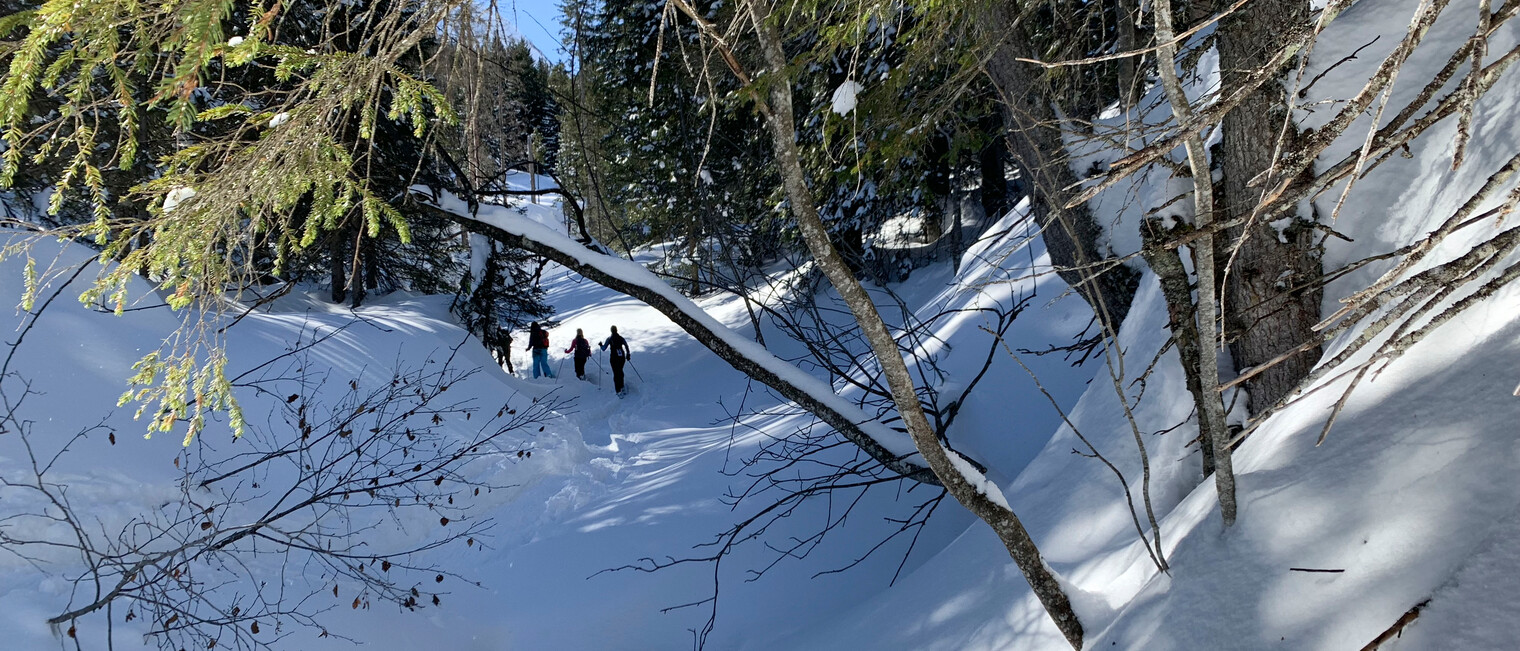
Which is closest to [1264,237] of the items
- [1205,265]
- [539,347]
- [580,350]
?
[1205,265]

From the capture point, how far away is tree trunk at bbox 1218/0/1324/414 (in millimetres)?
3027

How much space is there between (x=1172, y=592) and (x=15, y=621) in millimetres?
5170

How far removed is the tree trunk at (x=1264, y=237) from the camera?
9.93ft

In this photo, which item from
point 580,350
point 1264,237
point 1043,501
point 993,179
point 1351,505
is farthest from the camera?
point 580,350

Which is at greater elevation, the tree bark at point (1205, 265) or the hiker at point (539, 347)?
the tree bark at point (1205, 265)

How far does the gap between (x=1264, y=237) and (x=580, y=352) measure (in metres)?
12.4

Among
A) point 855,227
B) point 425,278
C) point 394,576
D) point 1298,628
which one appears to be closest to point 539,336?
point 425,278

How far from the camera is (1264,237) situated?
3100 millimetres

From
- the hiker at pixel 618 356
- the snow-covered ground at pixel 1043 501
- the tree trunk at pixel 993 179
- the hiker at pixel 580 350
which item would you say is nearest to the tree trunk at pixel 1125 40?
the snow-covered ground at pixel 1043 501

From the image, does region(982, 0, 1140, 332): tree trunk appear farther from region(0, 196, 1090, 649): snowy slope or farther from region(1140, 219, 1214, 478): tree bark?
region(1140, 219, 1214, 478): tree bark

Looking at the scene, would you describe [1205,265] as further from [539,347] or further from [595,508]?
[539,347]

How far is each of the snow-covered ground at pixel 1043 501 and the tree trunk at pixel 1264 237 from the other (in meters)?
0.12

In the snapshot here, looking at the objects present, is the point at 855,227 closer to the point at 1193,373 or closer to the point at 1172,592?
the point at 1193,373

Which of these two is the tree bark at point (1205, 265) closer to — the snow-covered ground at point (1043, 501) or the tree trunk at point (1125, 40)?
the snow-covered ground at point (1043, 501)
